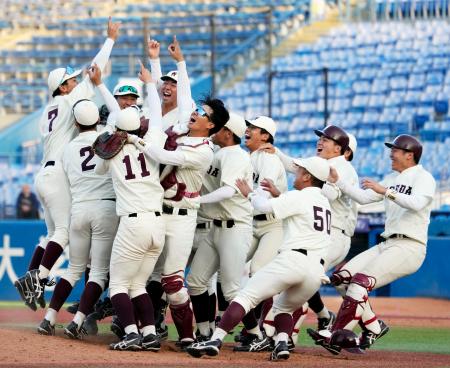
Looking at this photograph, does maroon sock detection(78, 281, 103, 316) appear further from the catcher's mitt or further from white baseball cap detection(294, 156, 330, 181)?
white baseball cap detection(294, 156, 330, 181)

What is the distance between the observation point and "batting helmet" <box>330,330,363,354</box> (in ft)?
29.1

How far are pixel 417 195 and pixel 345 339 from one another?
1.28m

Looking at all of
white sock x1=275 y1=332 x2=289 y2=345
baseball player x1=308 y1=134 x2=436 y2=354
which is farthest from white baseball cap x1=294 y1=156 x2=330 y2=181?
white sock x1=275 y1=332 x2=289 y2=345

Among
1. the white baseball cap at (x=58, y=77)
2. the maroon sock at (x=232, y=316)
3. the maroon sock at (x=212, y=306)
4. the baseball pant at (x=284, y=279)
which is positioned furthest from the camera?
the white baseball cap at (x=58, y=77)

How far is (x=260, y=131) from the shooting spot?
385 inches

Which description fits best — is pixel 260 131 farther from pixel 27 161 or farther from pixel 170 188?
Answer: pixel 27 161

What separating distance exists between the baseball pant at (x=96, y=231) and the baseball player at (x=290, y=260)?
113 centimetres

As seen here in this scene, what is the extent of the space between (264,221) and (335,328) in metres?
1.17

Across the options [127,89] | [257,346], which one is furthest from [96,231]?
[257,346]

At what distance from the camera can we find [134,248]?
8.51 m

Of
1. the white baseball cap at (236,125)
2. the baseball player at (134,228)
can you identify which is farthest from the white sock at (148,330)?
the white baseball cap at (236,125)

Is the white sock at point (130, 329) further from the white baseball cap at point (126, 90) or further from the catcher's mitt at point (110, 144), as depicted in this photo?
the white baseball cap at point (126, 90)

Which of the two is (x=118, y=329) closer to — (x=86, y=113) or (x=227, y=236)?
(x=227, y=236)

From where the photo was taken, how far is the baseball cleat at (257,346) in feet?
29.8
